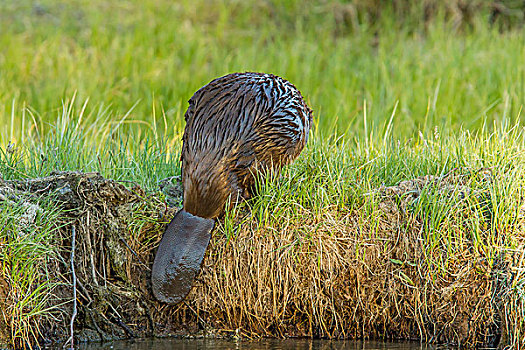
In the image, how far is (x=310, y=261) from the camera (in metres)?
3.66

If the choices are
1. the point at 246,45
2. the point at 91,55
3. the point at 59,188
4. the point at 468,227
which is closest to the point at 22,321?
the point at 59,188

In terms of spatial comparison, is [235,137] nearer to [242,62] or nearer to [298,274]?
[298,274]

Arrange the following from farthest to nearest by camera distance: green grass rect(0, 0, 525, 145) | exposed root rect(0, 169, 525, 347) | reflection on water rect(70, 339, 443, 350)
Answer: green grass rect(0, 0, 525, 145)
exposed root rect(0, 169, 525, 347)
reflection on water rect(70, 339, 443, 350)

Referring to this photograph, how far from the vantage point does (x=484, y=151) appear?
4039 mm

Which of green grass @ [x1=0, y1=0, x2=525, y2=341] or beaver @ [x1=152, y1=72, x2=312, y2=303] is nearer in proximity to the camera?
beaver @ [x1=152, y1=72, x2=312, y2=303]

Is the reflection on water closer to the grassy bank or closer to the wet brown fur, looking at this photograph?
the grassy bank

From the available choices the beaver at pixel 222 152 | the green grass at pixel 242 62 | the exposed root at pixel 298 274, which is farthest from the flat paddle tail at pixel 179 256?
the green grass at pixel 242 62

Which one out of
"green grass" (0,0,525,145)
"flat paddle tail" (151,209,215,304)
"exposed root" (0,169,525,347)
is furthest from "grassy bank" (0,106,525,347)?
"green grass" (0,0,525,145)

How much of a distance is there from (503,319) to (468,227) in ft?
1.66

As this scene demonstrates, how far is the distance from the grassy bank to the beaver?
17 cm

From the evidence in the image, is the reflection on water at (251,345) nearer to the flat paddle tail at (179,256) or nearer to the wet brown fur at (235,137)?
the flat paddle tail at (179,256)

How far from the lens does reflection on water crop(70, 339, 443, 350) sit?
11.3 feet

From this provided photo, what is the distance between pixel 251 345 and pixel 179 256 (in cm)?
58

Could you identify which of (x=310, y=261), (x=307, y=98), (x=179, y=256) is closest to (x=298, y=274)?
(x=310, y=261)
